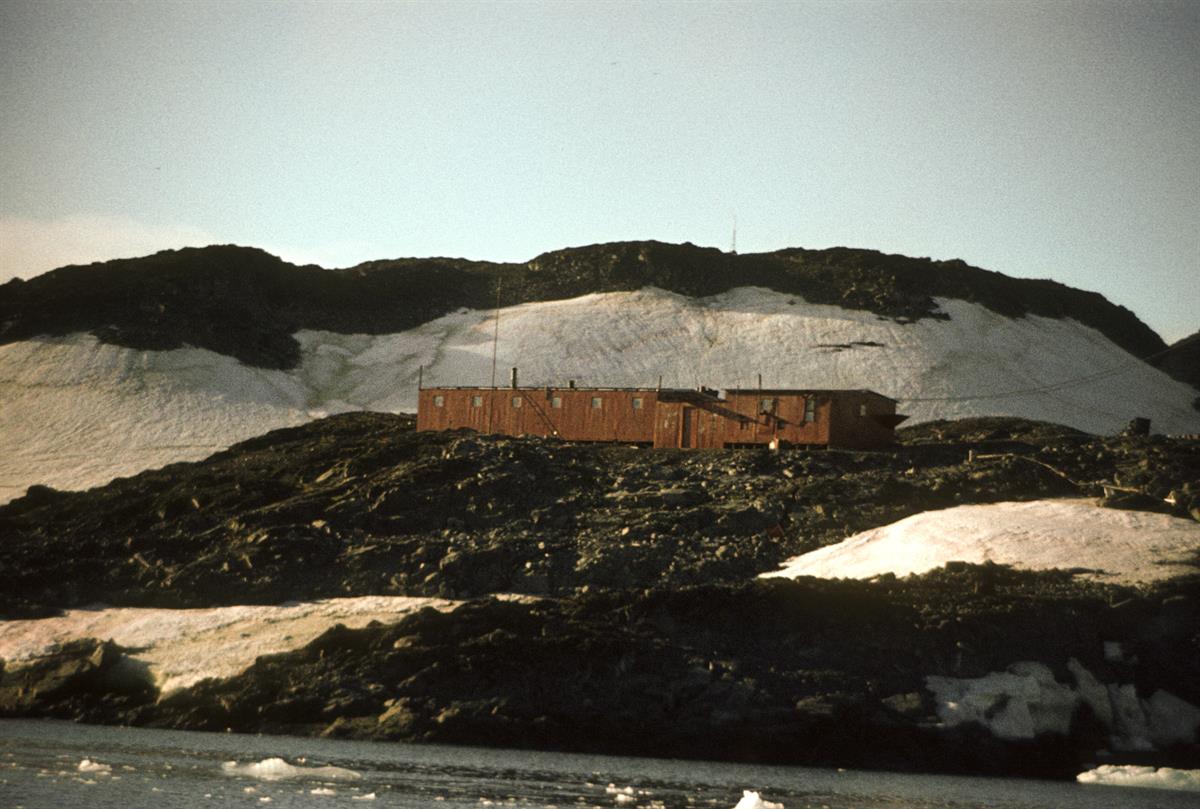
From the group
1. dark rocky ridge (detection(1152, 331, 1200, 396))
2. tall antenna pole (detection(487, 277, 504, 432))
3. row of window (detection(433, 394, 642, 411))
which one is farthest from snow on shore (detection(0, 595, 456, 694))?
dark rocky ridge (detection(1152, 331, 1200, 396))

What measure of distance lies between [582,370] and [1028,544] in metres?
46.7

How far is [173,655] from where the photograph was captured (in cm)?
5356

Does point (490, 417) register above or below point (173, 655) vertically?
above

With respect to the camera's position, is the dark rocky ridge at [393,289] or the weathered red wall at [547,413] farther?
the dark rocky ridge at [393,289]

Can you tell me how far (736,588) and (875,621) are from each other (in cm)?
465

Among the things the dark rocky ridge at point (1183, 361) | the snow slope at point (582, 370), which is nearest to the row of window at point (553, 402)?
the snow slope at point (582, 370)

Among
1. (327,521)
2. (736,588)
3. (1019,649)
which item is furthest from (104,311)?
(1019,649)

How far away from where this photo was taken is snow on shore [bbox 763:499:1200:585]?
53.1 metres

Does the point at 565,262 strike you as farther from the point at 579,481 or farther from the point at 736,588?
the point at 736,588

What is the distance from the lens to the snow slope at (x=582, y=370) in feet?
297

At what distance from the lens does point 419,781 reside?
38406 millimetres

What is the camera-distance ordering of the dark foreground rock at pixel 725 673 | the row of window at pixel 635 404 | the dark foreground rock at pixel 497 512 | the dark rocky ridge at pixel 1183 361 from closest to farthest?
the dark foreground rock at pixel 725 673 → the dark foreground rock at pixel 497 512 → the row of window at pixel 635 404 → the dark rocky ridge at pixel 1183 361

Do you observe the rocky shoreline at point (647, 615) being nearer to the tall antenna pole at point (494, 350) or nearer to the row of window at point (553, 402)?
the row of window at point (553, 402)

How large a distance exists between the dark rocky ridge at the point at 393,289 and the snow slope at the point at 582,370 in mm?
2081
